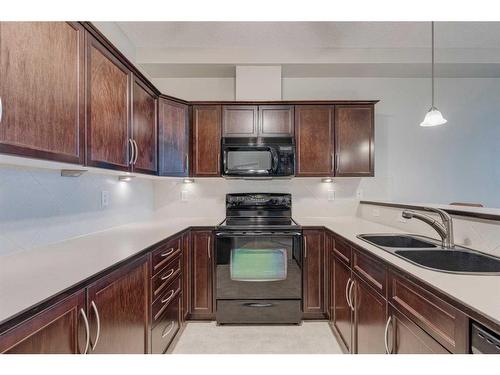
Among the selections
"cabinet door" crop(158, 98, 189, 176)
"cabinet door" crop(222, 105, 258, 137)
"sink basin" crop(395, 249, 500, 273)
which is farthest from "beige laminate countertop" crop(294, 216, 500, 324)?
"cabinet door" crop(158, 98, 189, 176)

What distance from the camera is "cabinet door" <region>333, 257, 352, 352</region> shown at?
1.78 m

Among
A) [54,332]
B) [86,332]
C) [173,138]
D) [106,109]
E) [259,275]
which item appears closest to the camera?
[54,332]

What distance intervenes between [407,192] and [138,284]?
301 centimetres

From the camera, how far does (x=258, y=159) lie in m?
2.56

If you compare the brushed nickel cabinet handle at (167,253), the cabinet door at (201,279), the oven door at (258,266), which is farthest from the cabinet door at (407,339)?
the cabinet door at (201,279)

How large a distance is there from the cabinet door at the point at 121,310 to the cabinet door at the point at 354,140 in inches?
81.2

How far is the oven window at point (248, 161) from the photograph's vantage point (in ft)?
8.36

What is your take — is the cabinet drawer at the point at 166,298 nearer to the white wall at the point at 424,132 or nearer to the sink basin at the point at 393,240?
the sink basin at the point at 393,240

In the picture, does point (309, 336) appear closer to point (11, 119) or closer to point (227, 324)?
point (227, 324)

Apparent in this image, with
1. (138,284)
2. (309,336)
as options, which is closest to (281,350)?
(309,336)

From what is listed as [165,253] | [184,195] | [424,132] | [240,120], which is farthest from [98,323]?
[424,132]

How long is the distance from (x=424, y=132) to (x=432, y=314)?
9.13ft

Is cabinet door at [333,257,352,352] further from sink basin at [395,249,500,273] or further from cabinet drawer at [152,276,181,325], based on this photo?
cabinet drawer at [152,276,181,325]

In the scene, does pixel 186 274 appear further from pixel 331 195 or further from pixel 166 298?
pixel 331 195
